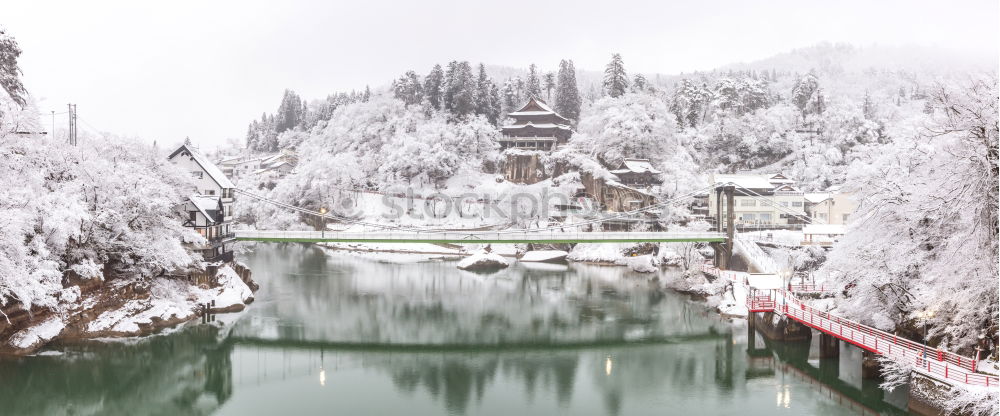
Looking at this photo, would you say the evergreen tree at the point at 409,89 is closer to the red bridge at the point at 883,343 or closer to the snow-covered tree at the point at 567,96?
the snow-covered tree at the point at 567,96

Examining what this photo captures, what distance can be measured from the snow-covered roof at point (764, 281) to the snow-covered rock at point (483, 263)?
1733 cm

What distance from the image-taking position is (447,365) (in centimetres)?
2006

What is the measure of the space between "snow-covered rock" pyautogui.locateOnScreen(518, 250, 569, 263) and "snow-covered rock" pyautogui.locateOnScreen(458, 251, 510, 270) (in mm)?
2851

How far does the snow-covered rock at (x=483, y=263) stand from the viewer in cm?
3928

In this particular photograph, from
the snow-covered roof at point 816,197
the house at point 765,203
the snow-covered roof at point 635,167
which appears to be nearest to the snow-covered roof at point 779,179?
the house at point 765,203

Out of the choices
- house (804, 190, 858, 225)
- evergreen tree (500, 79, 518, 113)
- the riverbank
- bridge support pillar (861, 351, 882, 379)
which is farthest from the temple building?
bridge support pillar (861, 351, 882, 379)

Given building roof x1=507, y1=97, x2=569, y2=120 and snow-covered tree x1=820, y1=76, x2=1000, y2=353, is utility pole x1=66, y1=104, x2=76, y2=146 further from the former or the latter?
building roof x1=507, y1=97, x2=569, y2=120

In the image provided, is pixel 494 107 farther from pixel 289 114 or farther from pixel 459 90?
pixel 289 114

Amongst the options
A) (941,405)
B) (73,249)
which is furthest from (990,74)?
(73,249)

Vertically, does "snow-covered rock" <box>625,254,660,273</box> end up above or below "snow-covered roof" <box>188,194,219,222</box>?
below

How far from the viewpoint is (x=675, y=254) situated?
132ft

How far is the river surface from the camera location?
16703 millimetres

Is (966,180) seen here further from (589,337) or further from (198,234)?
(198,234)

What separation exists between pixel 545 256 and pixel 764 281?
60.6 feet
